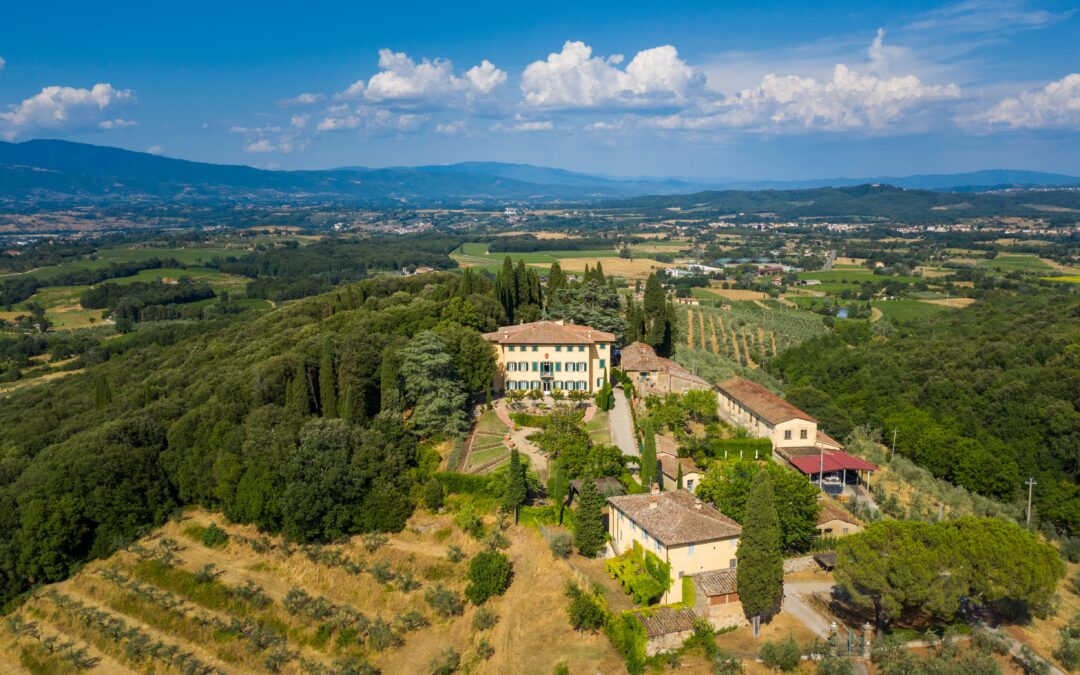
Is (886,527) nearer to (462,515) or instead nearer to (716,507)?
(716,507)

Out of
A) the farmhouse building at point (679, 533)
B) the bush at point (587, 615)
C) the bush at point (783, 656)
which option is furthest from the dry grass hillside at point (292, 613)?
the bush at point (783, 656)

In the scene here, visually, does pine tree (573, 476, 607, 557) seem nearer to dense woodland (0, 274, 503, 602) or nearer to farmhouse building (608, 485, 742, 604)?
farmhouse building (608, 485, 742, 604)

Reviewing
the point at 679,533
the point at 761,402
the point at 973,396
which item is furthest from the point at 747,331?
the point at 679,533

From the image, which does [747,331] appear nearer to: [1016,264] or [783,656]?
[783,656]

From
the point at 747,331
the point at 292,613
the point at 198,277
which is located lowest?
the point at 198,277

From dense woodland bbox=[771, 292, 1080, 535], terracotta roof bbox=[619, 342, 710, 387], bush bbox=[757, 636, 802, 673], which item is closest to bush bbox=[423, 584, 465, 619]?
bush bbox=[757, 636, 802, 673]
